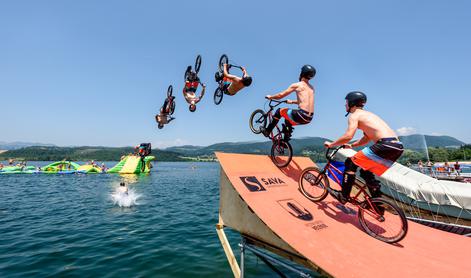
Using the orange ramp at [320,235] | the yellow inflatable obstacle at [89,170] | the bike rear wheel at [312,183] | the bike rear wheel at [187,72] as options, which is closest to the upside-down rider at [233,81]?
the bike rear wheel at [187,72]

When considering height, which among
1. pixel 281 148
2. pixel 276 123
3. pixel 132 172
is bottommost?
pixel 132 172

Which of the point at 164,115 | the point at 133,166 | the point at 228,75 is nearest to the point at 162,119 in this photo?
the point at 164,115

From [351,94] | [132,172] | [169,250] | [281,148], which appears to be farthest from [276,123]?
[132,172]

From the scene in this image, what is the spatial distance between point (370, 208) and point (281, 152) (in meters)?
3.25

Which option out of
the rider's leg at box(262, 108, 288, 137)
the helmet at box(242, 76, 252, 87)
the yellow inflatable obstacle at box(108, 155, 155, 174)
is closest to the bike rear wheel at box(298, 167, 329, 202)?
the rider's leg at box(262, 108, 288, 137)

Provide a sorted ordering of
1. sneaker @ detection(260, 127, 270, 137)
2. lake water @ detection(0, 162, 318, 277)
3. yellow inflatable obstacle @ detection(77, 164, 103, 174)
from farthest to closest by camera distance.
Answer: yellow inflatable obstacle @ detection(77, 164, 103, 174) < sneaker @ detection(260, 127, 270, 137) < lake water @ detection(0, 162, 318, 277)

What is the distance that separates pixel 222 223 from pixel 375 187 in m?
3.54

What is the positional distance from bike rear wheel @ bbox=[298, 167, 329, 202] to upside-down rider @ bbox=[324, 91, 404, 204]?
58cm

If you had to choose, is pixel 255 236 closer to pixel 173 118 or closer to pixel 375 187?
pixel 375 187

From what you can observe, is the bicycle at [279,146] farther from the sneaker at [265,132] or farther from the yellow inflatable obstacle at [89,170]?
the yellow inflatable obstacle at [89,170]

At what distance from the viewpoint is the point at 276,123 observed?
7672 mm

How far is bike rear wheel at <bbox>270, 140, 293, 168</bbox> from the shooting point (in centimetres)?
745

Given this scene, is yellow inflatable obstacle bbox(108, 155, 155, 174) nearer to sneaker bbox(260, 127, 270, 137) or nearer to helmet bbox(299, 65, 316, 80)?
sneaker bbox(260, 127, 270, 137)

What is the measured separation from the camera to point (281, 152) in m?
7.75
